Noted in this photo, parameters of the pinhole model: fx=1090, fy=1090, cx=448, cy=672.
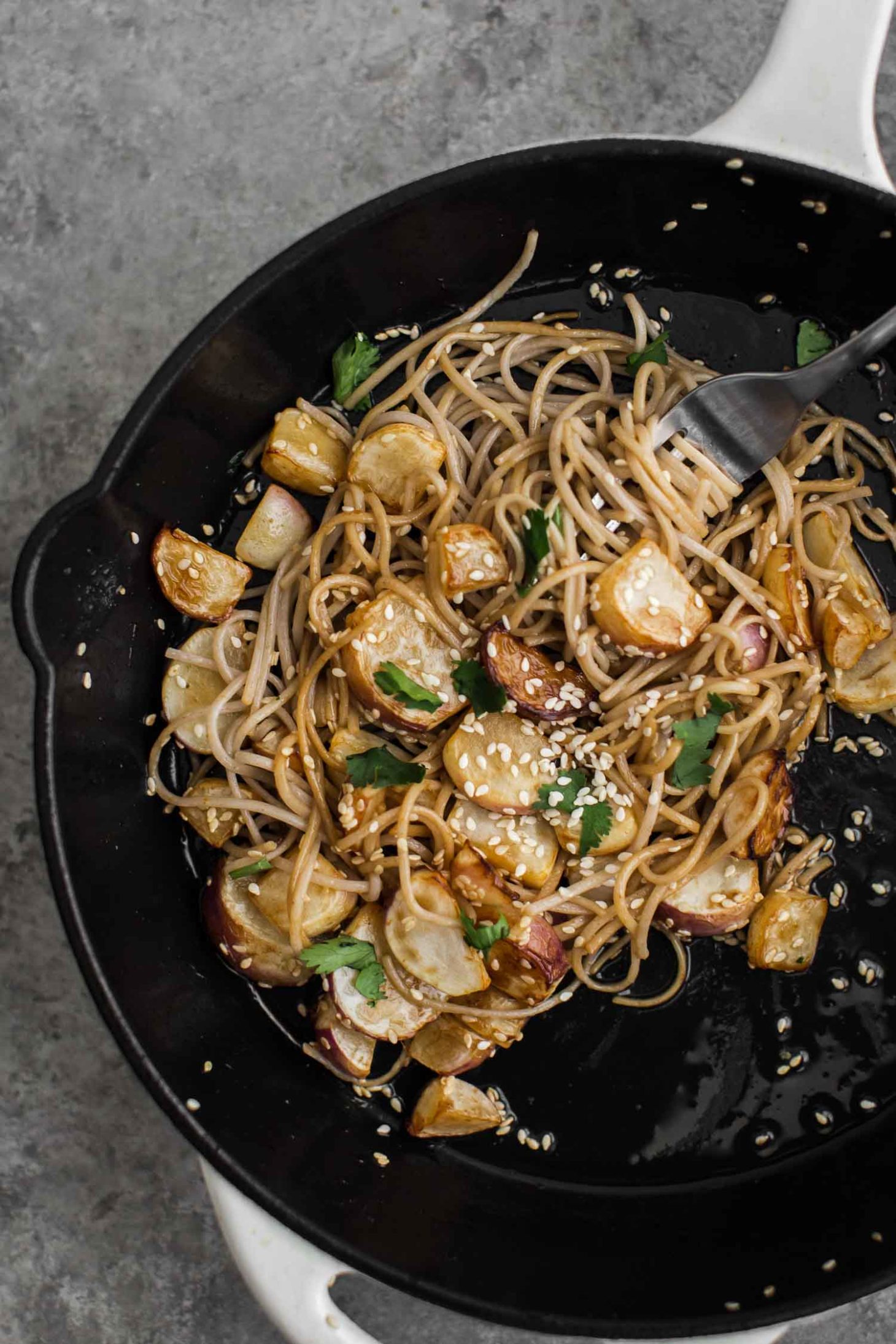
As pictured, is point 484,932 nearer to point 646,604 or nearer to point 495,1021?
point 495,1021

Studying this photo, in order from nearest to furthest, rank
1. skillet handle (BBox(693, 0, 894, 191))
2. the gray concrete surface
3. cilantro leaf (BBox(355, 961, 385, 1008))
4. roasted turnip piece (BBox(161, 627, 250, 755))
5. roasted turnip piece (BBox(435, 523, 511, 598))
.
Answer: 1. skillet handle (BBox(693, 0, 894, 191))
2. roasted turnip piece (BBox(435, 523, 511, 598))
3. cilantro leaf (BBox(355, 961, 385, 1008))
4. roasted turnip piece (BBox(161, 627, 250, 755))
5. the gray concrete surface

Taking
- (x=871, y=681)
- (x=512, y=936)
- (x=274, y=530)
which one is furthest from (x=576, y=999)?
(x=274, y=530)

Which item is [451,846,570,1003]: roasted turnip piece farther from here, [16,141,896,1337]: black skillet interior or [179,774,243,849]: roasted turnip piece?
[179,774,243,849]: roasted turnip piece

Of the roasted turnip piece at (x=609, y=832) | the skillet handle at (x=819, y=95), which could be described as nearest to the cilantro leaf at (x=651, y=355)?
the skillet handle at (x=819, y=95)

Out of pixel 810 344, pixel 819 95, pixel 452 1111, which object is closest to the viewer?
pixel 819 95

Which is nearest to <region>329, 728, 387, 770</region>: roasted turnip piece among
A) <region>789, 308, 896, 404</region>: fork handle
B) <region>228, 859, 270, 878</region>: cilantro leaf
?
<region>228, 859, 270, 878</region>: cilantro leaf

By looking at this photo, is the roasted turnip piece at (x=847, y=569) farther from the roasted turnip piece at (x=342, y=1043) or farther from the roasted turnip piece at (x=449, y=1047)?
the roasted turnip piece at (x=342, y=1043)
